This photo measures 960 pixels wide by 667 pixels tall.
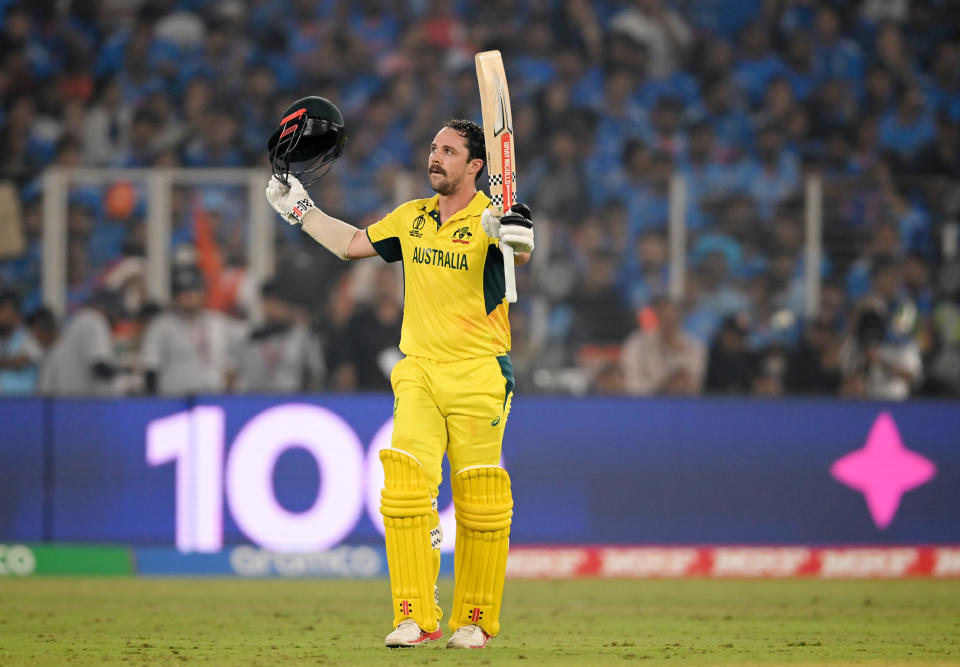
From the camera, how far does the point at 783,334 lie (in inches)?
461

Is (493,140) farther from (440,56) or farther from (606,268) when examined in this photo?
(440,56)

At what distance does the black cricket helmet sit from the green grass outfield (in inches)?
89.2

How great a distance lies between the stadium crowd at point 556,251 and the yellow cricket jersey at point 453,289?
5.11m

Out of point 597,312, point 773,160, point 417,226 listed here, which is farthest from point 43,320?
point 773,160

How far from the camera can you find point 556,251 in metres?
11.5

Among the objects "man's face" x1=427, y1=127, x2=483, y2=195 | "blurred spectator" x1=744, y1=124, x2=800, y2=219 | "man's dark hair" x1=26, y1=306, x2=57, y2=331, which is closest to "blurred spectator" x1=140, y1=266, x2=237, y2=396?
"man's dark hair" x1=26, y1=306, x2=57, y2=331

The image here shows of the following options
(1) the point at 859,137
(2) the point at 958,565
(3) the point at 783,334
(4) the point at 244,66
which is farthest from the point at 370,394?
(1) the point at 859,137

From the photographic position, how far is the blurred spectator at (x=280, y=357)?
11.4 m

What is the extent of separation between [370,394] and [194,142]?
4861 mm

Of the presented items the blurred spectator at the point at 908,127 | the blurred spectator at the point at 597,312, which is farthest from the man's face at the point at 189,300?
the blurred spectator at the point at 908,127

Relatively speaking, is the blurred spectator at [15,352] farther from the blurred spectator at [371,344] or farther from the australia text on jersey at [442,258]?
the australia text on jersey at [442,258]

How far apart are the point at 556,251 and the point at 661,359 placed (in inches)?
50.2

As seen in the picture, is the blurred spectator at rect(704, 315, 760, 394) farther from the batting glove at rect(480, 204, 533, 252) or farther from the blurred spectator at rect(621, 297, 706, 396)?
the batting glove at rect(480, 204, 533, 252)

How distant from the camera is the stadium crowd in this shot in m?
11.4
